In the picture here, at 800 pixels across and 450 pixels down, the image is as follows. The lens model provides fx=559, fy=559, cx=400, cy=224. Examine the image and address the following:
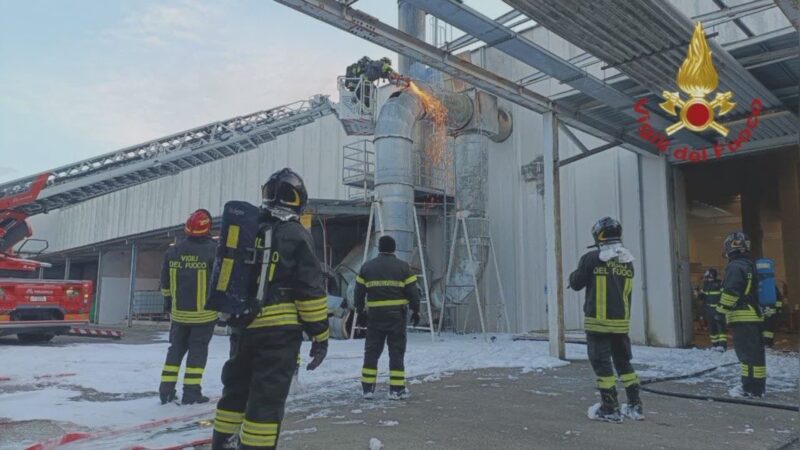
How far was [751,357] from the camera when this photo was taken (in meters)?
5.67

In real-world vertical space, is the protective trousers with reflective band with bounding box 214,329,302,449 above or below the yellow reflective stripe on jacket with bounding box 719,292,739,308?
below

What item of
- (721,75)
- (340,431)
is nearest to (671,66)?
(721,75)

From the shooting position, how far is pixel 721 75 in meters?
7.29

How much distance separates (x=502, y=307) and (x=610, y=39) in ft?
25.6

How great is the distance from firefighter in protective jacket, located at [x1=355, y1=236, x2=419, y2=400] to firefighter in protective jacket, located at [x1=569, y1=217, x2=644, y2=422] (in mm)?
1814

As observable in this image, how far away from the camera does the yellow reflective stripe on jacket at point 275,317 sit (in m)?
3.03

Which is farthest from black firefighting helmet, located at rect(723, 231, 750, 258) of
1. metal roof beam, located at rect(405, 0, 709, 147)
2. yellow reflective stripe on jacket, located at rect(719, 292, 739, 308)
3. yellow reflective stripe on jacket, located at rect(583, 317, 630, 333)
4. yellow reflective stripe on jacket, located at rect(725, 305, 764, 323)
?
metal roof beam, located at rect(405, 0, 709, 147)

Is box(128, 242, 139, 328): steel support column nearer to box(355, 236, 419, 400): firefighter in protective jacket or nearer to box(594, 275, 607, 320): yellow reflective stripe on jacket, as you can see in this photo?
box(355, 236, 419, 400): firefighter in protective jacket

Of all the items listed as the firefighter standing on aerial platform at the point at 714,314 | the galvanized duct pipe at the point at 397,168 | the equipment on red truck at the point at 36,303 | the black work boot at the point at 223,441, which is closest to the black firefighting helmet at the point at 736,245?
the firefighter standing on aerial platform at the point at 714,314

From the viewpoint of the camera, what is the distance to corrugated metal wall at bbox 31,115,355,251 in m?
18.0

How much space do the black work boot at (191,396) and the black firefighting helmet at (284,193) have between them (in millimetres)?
2797

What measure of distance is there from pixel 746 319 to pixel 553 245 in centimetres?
340

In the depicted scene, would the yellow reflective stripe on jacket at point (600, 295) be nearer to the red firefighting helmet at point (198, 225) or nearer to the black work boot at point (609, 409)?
the black work boot at point (609, 409)

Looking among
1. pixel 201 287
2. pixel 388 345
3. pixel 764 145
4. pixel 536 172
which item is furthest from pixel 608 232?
pixel 536 172
